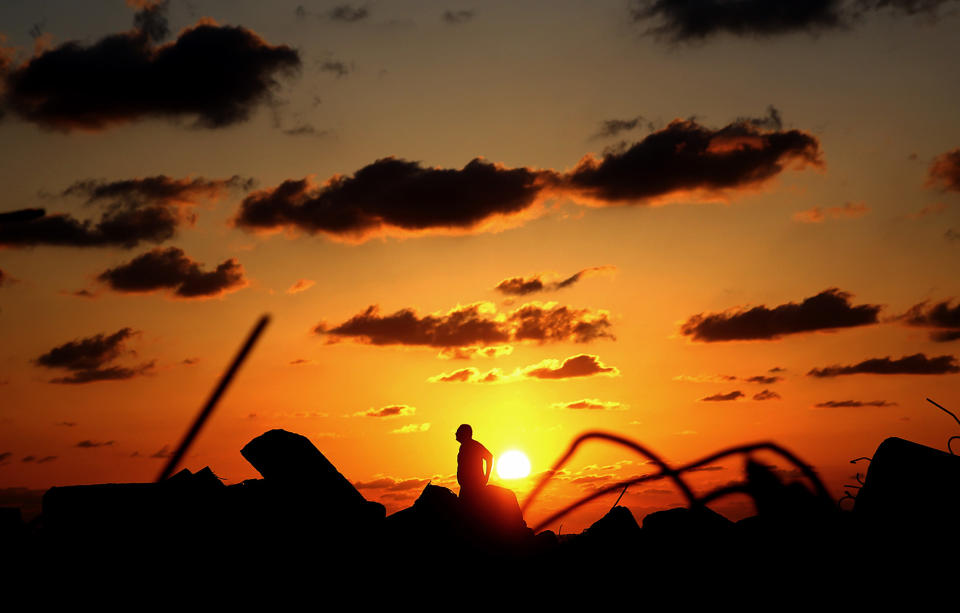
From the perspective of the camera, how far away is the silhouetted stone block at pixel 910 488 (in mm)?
13758

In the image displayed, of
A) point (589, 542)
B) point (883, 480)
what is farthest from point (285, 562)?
point (883, 480)

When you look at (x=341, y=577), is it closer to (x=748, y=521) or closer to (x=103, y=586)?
(x=103, y=586)

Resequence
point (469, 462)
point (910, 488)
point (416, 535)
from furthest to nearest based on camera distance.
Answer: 1. point (469, 462)
2. point (416, 535)
3. point (910, 488)

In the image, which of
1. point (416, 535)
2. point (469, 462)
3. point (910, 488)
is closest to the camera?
point (910, 488)

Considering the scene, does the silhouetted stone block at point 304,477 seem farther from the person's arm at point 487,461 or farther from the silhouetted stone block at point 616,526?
the silhouetted stone block at point 616,526

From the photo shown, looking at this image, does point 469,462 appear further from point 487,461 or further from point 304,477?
point 304,477

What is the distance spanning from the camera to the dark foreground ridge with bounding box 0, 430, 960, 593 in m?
14.1

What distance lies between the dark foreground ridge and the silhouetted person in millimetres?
603

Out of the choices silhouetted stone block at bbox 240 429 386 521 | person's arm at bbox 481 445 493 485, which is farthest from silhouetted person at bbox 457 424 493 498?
silhouetted stone block at bbox 240 429 386 521

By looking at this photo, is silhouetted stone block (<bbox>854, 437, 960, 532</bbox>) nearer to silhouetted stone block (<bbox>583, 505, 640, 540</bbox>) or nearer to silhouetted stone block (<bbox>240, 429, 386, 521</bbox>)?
silhouetted stone block (<bbox>583, 505, 640, 540</bbox>)

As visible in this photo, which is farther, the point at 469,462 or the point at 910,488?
the point at 469,462

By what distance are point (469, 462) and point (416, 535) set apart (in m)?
1.90

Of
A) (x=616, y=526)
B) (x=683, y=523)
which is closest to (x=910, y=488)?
(x=683, y=523)

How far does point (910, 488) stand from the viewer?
14.3 meters
